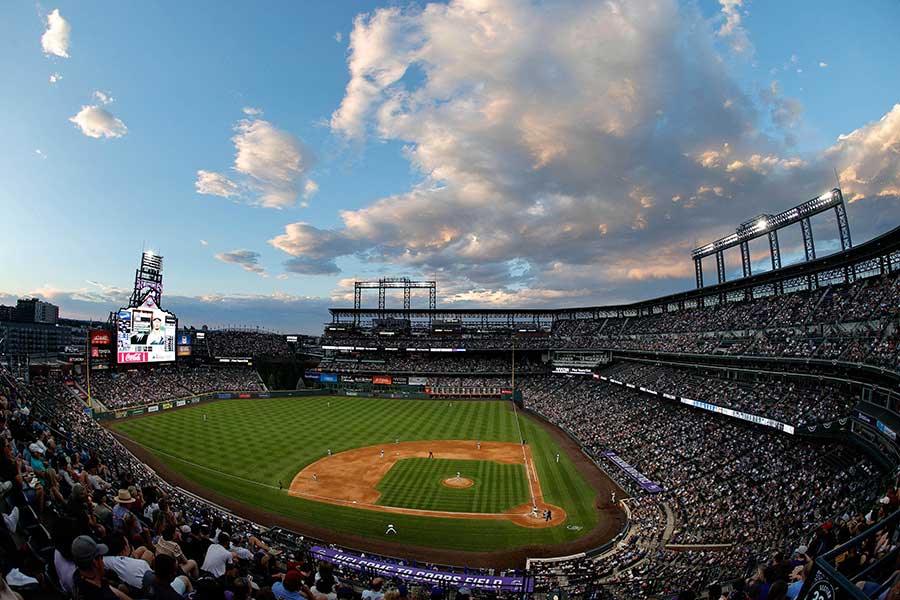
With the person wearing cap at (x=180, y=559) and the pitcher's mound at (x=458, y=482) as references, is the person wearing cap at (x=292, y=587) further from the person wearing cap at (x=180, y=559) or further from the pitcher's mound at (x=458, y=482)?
the pitcher's mound at (x=458, y=482)

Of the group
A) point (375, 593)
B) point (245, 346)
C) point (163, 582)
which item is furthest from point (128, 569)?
point (245, 346)

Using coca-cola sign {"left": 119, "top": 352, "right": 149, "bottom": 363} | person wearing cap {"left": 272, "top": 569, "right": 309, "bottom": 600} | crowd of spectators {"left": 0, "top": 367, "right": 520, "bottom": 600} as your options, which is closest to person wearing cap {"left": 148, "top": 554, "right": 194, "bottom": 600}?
crowd of spectators {"left": 0, "top": 367, "right": 520, "bottom": 600}

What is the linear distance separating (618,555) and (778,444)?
13662mm

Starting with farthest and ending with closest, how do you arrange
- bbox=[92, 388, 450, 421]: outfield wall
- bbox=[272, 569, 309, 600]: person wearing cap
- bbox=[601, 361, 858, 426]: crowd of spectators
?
bbox=[92, 388, 450, 421]: outfield wall, bbox=[601, 361, 858, 426]: crowd of spectators, bbox=[272, 569, 309, 600]: person wearing cap

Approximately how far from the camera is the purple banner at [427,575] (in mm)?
18797

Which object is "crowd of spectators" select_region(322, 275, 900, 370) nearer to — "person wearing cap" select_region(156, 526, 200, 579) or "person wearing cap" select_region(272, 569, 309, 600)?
"person wearing cap" select_region(272, 569, 309, 600)

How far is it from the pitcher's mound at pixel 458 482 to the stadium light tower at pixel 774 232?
1540 inches

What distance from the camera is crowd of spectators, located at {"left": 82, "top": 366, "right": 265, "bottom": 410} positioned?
57.0m

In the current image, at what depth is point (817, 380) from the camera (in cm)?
2880

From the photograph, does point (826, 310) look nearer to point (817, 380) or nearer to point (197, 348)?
point (817, 380)

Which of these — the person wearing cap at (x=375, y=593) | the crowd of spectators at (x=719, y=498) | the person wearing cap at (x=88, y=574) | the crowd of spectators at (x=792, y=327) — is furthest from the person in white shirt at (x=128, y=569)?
the crowd of spectators at (x=792, y=327)

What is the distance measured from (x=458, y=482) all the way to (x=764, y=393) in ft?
76.0

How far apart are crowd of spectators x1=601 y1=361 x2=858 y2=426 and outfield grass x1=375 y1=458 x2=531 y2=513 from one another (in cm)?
1648

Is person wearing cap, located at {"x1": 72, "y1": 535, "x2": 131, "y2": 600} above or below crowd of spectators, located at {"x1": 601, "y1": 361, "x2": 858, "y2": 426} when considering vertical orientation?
above
